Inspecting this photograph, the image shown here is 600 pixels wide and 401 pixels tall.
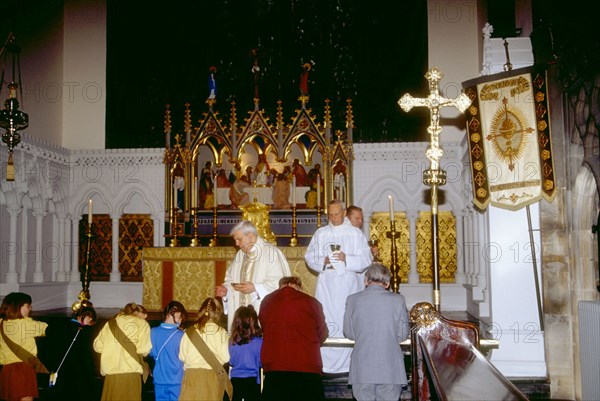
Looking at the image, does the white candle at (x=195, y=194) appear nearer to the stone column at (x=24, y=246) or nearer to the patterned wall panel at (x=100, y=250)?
the patterned wall panel at (x=100, y=250)

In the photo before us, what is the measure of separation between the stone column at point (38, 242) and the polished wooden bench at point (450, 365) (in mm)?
10022

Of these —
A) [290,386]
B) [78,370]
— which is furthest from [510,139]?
[78,370]

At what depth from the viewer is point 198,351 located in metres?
5.18

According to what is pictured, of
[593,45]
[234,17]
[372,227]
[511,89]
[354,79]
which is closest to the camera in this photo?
[593,45]

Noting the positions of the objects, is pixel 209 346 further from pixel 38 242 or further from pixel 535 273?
pixel 38 242

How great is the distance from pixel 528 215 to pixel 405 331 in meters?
3.07

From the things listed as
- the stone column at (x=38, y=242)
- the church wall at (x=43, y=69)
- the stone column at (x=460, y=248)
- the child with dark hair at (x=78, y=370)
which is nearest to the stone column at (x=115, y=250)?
the stone column at (x=38, y=242)

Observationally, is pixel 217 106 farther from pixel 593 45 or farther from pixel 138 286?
pixel 593 45

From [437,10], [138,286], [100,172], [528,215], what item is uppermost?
[437,10]

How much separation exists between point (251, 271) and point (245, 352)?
3.85 ft

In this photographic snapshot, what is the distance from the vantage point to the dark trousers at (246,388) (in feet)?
17.7

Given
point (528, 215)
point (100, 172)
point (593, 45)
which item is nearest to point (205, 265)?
point (100, 172)

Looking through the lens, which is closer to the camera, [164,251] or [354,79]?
[164,251]

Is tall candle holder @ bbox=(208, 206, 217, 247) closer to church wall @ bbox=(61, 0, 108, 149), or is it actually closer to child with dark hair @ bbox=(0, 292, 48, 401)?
church wall @ bbox=(61, 0, 108, 149)
